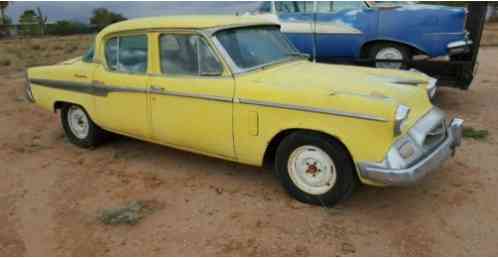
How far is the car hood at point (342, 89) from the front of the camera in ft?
11.0

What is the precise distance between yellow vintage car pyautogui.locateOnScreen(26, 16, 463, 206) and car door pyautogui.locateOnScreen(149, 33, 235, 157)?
1 cm

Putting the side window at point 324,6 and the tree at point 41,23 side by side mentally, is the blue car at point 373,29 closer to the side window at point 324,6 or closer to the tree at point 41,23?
the side window at point 324,6

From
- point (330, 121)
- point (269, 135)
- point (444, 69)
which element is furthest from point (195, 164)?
point (444, 69)

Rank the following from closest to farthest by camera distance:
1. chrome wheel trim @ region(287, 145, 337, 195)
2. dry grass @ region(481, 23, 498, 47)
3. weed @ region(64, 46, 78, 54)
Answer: chrome wheel trim @ region(287, 145, 337, 195) < dry grass @ region(481, 23, 498, 47) < weed @ region(64, 46, 78, 54)

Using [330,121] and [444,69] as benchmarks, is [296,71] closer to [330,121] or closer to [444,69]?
[330,121]

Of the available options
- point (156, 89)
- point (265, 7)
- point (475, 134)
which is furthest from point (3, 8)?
point (475, 134)

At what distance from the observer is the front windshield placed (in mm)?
4109

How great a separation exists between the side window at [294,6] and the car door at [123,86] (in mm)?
4056

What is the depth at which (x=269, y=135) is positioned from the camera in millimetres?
3754

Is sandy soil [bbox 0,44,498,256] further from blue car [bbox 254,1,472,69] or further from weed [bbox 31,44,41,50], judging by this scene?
weed [bbox 31,44,41,50]

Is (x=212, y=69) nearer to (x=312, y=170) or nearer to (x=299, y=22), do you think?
(x=312, y=170)

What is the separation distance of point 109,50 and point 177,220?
237 cm

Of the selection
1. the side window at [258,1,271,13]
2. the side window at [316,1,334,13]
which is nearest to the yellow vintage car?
the side window at [316,1,334,13]

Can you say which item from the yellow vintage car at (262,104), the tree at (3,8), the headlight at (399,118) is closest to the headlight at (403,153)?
the yellow vintage car at (262,104)
